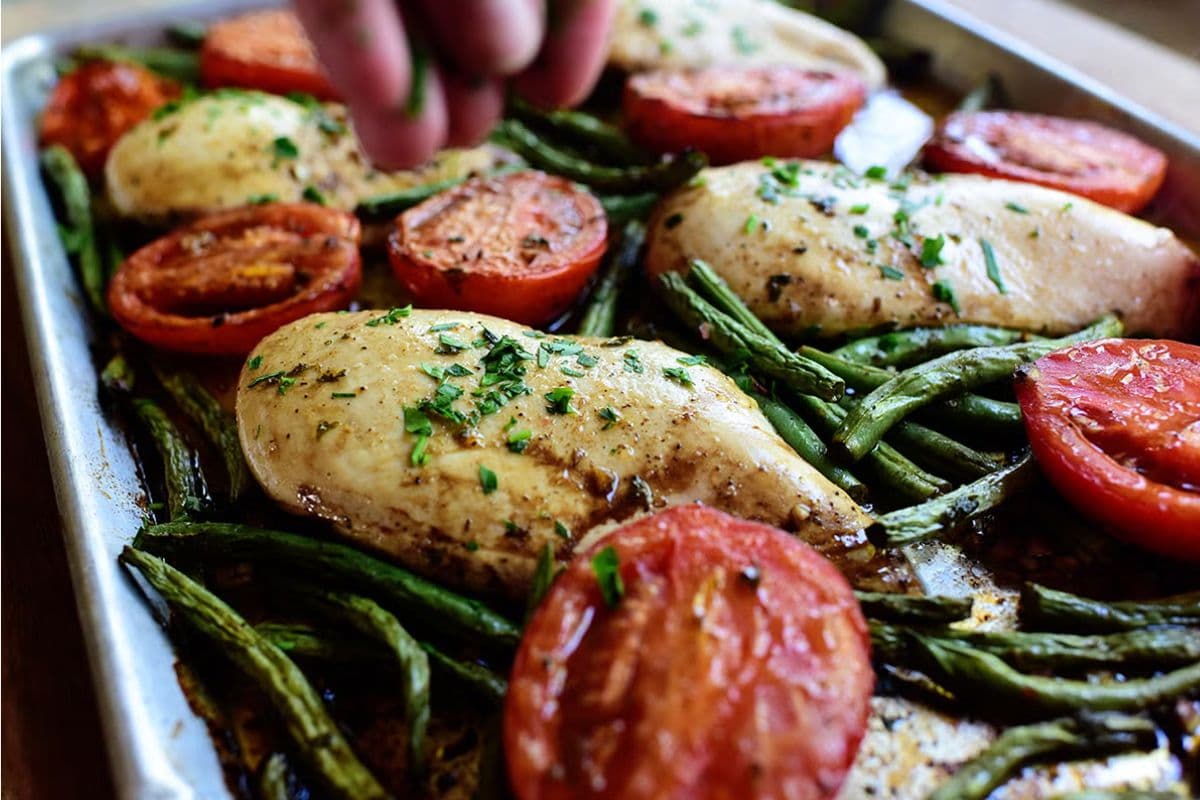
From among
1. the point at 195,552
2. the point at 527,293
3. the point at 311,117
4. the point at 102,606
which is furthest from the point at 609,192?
the point at 102,606

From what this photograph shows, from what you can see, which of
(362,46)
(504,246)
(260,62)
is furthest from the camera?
(260,62)

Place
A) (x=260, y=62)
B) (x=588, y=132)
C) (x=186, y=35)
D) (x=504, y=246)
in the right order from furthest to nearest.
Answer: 1. (x=186, y=35)
2. (x=260, y=62)
3. (x=588, y=132)
4. (x=504, y=246)

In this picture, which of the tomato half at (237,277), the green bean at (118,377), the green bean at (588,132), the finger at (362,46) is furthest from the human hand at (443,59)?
the green bean at (588,132)

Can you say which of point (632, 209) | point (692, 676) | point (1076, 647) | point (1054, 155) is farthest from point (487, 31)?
point (1054, 155)

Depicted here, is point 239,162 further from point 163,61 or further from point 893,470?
point 893,470

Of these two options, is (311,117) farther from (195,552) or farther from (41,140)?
(195,552)

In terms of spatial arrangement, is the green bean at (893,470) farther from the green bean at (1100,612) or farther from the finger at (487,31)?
the finger at (487,31)
